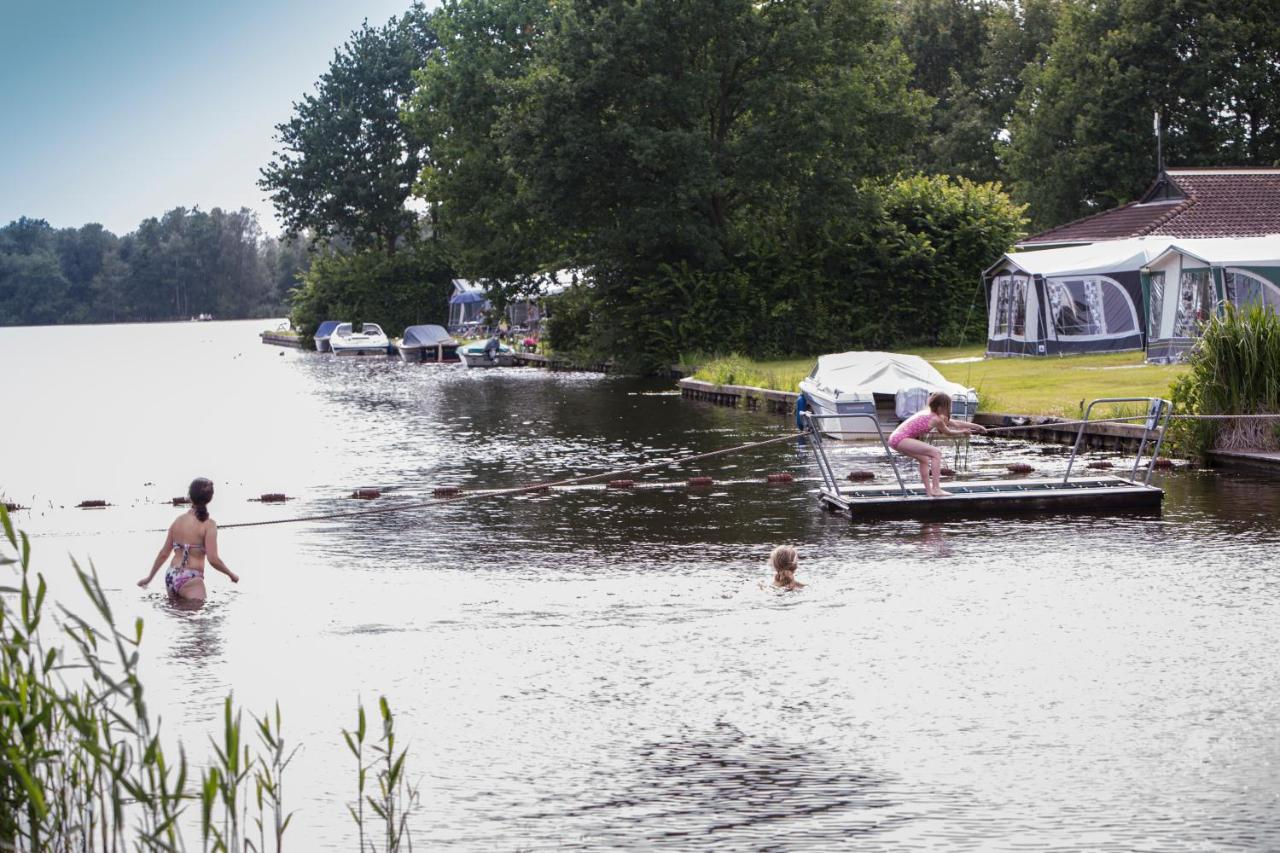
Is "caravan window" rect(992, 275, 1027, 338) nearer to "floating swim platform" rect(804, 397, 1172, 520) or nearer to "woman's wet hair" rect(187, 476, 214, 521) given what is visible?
"floating swim platform" rect(804, 397, 1172, 520)

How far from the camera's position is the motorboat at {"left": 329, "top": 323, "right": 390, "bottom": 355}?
96.0 metres

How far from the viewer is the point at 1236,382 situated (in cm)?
2503

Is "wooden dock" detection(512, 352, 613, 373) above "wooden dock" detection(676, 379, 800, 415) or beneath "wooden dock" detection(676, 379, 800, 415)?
above

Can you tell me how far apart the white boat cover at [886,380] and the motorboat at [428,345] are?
2105 inches

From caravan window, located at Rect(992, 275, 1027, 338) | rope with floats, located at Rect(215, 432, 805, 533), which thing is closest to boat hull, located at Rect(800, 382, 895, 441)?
rope with floats, located at Rect(215, 432, 805, 533)

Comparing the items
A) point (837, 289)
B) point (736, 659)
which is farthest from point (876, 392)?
point (837, 289)

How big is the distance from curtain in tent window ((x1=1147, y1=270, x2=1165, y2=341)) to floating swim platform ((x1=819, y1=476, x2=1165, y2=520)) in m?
24.9

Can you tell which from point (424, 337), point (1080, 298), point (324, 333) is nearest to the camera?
point (1080, 298)

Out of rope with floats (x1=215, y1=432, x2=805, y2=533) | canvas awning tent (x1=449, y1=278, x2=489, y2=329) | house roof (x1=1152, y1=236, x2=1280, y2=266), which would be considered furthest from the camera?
canvas awning tent (x1=449, y1=278, x2=489, y2=329)

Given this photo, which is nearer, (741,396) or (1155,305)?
(741,396)

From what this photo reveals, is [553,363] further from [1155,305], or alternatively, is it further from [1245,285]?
[1245,285]

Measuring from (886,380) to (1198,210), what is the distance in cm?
2263

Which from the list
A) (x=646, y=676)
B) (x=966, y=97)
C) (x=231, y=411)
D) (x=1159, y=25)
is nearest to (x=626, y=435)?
(x=231, y=411)

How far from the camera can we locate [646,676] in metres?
12.8
